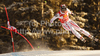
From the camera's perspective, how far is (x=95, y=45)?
1413cm

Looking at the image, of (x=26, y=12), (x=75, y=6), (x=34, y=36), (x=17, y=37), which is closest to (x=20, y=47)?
(x=17, y=37)

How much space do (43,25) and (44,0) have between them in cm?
171

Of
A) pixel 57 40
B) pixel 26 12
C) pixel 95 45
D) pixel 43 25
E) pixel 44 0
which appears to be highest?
pixel 44 0

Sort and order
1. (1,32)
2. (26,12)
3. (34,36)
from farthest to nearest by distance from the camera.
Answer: (1,32), (26,12), (34,36)

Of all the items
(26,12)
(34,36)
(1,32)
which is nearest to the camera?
(34,36)

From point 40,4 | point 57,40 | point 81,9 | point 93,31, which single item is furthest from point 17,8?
point 93,31

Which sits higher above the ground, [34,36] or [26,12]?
[26,12]

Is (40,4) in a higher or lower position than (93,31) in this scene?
higher

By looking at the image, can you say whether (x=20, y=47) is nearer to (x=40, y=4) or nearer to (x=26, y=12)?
(x=26, y=12)

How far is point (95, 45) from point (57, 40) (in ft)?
12.0

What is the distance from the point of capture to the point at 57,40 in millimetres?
12266

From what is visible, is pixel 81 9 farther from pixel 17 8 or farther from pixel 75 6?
pixel 17 8

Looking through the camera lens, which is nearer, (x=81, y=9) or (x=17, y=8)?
(x=17, y=8)

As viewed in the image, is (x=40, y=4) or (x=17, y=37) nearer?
(x=40, y=4)
